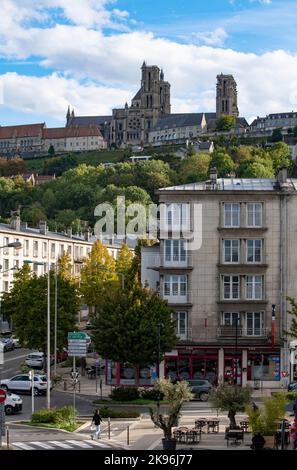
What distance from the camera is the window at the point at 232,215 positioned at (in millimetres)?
68750

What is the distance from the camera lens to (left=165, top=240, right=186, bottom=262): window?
226 feet

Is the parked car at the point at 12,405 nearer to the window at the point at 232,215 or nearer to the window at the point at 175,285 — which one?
the window at the point at 175,285

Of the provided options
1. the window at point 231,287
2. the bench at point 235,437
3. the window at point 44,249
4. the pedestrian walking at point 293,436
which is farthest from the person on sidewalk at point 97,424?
the window at point 44,249

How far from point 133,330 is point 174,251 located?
25.0 feet

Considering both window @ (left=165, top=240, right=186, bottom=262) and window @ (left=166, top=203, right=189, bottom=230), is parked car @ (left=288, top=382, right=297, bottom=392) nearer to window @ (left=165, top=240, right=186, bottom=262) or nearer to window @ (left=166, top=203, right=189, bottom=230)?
window @ (left=165, top=240, right=186, bottom=262)

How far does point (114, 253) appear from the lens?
13688 cm

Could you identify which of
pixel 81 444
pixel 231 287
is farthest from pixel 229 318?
pixel 81 444

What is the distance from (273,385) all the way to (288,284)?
6911 millimetres

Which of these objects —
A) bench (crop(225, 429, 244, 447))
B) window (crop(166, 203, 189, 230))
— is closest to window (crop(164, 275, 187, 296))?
window (crop(166, 203, 189, 230))

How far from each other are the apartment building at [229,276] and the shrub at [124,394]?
787cm

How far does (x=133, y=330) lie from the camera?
209 ft

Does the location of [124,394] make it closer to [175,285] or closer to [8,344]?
[175,285]

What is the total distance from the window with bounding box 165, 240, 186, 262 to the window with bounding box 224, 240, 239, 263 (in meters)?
2.89
